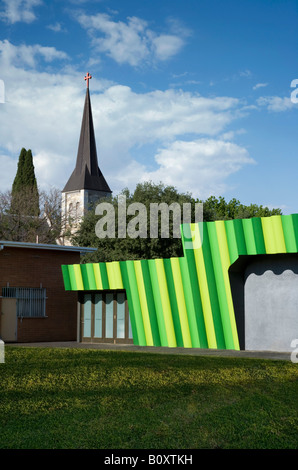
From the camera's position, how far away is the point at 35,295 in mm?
28344

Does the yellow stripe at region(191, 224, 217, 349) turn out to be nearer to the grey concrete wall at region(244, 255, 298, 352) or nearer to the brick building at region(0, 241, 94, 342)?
the grey concrete wall at region(244, 255, 298, 352)

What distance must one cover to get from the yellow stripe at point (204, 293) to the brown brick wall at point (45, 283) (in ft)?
32.0

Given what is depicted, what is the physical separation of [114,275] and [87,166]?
229 ft

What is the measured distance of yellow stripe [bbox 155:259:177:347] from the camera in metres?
22.5

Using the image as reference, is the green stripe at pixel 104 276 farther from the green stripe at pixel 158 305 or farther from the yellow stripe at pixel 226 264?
the yellow stripe at pixel 226 264

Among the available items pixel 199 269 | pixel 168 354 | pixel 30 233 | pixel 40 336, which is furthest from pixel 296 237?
pixel 30 233

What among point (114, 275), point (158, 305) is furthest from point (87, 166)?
point (158, 305)

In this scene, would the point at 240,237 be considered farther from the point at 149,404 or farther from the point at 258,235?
the point at 149,404

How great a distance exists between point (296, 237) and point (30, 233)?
33.7 metres

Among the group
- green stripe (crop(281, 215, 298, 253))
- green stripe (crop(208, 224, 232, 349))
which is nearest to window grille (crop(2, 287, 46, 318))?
green stripe (crop(208, 224, 232, 349))

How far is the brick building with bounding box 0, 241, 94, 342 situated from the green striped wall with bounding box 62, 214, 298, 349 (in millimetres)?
5278

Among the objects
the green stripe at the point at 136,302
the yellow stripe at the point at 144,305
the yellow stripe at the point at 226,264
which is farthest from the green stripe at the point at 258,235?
the green stripe at the point at 136,302

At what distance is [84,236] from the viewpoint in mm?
53125

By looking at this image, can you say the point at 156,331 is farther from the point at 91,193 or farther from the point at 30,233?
the point at 91,193
